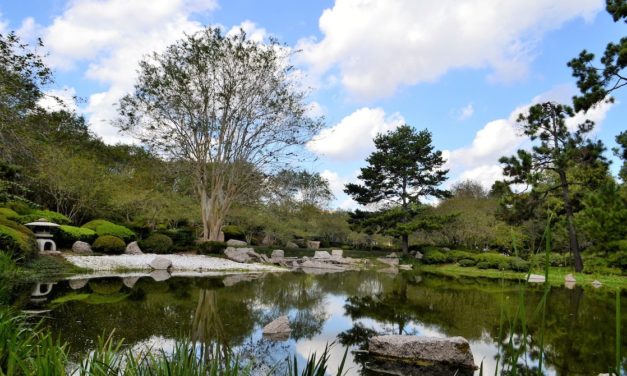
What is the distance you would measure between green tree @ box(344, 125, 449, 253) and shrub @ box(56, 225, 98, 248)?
1782 centimetres

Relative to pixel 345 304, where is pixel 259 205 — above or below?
above

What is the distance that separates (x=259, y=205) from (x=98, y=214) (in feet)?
31.7

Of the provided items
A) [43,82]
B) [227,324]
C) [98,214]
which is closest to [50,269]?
[43,82]

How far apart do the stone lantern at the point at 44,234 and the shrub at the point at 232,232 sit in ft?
44.9

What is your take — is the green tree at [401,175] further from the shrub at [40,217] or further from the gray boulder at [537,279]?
the shrub at [40,217]

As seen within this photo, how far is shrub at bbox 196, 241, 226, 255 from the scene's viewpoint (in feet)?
70.4

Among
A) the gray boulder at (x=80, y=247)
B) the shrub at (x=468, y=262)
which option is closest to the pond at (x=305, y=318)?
the gray boulder at (x=80, y=247)

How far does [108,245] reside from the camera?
17641 millimetres

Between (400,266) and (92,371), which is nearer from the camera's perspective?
(92,371)

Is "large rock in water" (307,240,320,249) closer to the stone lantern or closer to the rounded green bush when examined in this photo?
the rounded green bush

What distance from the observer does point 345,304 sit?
10.3 metres

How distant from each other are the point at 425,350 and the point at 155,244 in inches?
Answer: 670

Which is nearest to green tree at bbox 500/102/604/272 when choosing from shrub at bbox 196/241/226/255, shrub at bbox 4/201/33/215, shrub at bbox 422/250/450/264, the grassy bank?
the grassy bank

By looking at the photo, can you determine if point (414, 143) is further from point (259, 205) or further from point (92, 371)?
point (92, 371)
